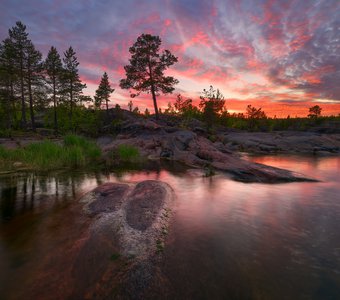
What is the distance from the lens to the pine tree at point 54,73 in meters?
40.3

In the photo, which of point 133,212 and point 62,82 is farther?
point 62,82

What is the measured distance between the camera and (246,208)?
823 cm

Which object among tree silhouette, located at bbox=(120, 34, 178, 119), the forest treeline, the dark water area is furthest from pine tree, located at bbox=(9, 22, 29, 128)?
the dark water area

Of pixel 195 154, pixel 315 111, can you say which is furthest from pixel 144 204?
pixel 315 111

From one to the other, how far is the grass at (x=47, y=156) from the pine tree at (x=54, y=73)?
87.3ft

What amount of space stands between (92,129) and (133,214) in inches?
1334

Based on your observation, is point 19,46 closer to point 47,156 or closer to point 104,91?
point 104,91

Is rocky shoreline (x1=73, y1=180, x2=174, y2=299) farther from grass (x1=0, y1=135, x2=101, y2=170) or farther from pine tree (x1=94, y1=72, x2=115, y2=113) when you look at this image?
pine tree (x1=94, y1=72, x2=115, y2=113)

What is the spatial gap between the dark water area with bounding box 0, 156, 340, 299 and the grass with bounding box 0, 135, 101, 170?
15.6 ft

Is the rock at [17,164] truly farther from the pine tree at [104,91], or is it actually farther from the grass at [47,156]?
the pine tree at [104,91]

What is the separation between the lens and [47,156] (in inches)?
611

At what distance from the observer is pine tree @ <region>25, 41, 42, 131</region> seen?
1448 inches

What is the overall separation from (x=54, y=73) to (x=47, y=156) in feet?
107

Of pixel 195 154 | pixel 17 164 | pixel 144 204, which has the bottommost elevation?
pixel 17 164
